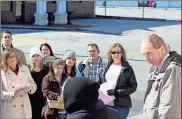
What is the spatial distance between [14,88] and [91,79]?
1.04m

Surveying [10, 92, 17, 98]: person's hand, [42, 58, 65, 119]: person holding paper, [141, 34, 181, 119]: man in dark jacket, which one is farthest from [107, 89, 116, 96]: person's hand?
[141, 34, 181, 119]: man in dark jacket

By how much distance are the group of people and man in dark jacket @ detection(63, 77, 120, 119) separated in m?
0.95

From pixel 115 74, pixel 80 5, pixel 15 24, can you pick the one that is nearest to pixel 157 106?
pixel 115 74

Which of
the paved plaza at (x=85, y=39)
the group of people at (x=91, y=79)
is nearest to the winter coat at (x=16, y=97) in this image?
the group of people at (x=91, y=79)

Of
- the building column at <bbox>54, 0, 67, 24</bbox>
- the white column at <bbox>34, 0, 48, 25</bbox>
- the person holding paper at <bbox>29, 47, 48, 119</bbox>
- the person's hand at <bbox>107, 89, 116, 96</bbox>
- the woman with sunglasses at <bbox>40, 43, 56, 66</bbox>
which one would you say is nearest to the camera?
the person's hand at <bbox>107, 89, 116, 96</bbox>

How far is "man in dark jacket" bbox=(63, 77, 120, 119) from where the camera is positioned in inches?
102

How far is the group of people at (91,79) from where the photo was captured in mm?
3545

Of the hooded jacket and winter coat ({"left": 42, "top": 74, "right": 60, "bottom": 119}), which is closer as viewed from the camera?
the hooded jacket

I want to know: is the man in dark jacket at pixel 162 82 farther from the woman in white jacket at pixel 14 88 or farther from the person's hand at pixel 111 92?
the woman in white jacket at pixel 14 88

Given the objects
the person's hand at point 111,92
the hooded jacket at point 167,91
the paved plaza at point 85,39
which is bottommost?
the paved plaza at point 85,39

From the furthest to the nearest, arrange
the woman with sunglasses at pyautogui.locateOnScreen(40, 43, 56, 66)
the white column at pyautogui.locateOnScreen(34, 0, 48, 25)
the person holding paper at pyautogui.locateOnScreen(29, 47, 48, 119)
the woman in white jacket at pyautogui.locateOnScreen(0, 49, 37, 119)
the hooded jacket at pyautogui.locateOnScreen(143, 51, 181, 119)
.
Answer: the white column at pyautogui.locateOnScreen(34, 0, 48, 25) < the woman with sunglasses at pyautogui.locateOnScreen(40, 43, 56, 66) < the person holding paper at pyautogui.locateOnScreen(29, 47, 48, 119) < the woman in white jacket at pyautogui.locateOnScreen(0, 49, 37, 119) < the hooded jacket at pyautogui.locateOnScreen(143, 51, 181, 119)

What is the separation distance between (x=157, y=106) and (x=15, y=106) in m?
2.32

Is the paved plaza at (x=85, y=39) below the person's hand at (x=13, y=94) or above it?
below

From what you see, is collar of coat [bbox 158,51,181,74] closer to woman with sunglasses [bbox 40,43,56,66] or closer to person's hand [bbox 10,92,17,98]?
person's hand [bbox 10,92,17,98]
